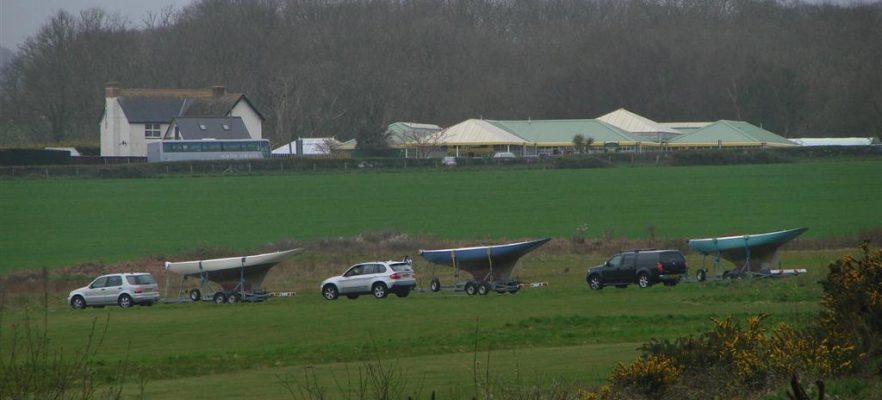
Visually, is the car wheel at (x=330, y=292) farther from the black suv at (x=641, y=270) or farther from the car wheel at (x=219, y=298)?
the black suv at (x=641, y=270)

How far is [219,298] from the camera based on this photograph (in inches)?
1554

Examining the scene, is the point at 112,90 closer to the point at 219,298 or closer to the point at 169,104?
the point at 169,104

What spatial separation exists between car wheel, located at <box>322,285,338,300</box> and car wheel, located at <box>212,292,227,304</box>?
3133 mm

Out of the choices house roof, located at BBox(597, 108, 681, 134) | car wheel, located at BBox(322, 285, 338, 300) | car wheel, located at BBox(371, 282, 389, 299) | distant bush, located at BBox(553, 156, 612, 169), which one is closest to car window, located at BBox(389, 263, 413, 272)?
car wheel, located at BBox(371, 282, 389, 299)

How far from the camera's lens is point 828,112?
126m

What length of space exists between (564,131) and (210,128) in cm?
4246

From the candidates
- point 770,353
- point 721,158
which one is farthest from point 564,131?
point 770,353

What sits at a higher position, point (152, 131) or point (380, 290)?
point (152, 131)

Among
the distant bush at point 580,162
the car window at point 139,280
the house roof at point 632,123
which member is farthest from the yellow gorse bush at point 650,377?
the house roof at point 632,123

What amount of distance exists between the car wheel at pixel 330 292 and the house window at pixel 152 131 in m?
98.6

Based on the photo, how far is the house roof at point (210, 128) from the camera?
125 metres

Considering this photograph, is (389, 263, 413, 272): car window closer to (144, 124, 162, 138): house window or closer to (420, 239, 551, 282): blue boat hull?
(420, 239, 551, 282): blue boat hull

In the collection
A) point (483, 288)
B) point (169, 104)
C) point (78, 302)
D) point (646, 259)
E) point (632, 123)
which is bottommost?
point (78, 302)

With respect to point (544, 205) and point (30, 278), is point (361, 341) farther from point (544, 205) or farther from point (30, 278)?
point (544, 205)
